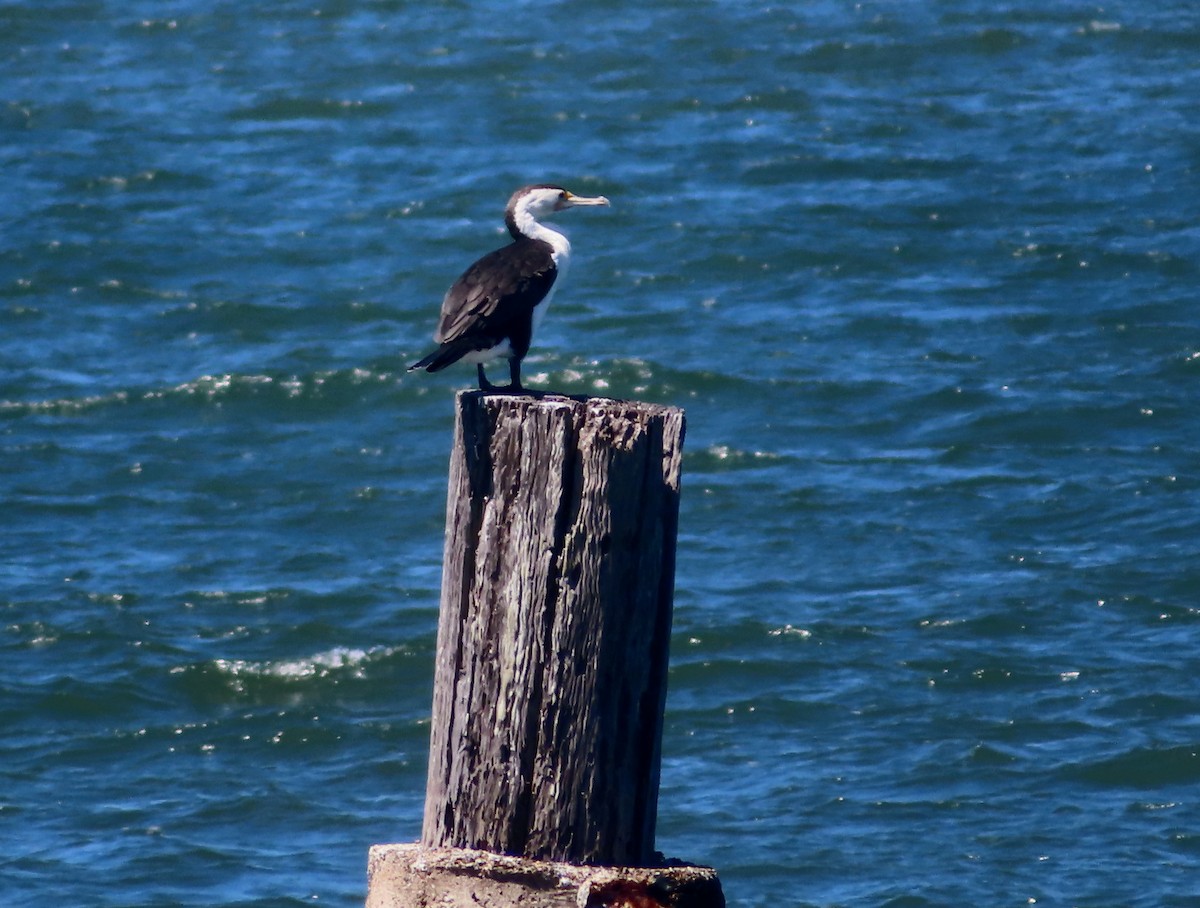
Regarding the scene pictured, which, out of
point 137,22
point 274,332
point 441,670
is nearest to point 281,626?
point 274,332

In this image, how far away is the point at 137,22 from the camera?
68.3 feet

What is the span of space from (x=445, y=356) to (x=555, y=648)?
2127 millimetres

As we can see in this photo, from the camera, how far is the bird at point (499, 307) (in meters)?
6.10

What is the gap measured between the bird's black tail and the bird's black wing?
0.08 ft

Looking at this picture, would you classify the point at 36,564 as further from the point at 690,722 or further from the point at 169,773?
the point at 690,722

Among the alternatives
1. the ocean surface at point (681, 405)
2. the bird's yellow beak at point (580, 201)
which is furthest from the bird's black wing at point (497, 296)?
the ocean surface at point (681, 405)

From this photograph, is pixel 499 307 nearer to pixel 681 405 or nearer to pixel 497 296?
pixel 497 296

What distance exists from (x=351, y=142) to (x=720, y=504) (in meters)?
7.79

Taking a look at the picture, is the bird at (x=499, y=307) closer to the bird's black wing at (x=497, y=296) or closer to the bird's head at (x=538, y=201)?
the bird's black wing at (x=497, y=296)

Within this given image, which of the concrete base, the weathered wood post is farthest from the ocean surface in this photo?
the weathered wood post

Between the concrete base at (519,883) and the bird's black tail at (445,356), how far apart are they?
2009mm

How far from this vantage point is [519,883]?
4.14 metres

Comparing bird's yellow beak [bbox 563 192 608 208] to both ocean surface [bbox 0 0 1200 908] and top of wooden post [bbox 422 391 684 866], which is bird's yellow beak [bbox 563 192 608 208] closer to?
ocean surface [bbox 0 0 1200 908]

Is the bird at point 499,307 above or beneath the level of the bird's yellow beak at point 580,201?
beneath
